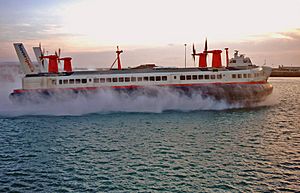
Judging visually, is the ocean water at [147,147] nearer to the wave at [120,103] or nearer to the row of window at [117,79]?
the wave at [120,103]

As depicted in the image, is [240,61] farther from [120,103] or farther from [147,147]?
[147,147]

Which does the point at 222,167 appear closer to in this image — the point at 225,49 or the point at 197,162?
the point at 197,162

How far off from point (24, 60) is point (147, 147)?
19682mm

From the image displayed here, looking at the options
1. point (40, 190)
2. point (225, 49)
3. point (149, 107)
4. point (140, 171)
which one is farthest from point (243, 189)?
point (225, 49)

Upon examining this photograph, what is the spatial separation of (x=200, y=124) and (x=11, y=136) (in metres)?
12.1

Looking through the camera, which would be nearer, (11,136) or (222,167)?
(222,167)

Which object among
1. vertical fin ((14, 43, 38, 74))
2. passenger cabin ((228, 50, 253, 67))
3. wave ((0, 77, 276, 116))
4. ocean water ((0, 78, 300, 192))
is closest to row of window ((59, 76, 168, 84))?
wave ((0, 77, 276, 116))

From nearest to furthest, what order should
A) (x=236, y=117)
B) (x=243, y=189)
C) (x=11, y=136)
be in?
(x=243, y=189) → (x=11, y=136) → (x=236, y=117)

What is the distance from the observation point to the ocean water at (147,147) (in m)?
10.1

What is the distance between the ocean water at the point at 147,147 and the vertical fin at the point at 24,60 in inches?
174

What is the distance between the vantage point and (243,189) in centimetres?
945

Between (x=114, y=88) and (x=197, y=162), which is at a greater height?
(x=114, y=88)

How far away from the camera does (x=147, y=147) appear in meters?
14.2

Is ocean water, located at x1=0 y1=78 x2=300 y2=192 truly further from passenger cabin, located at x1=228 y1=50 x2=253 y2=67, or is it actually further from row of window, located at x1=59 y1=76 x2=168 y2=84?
passenger cabin, located at x1=228 y1=50 x2=253 y2=67
